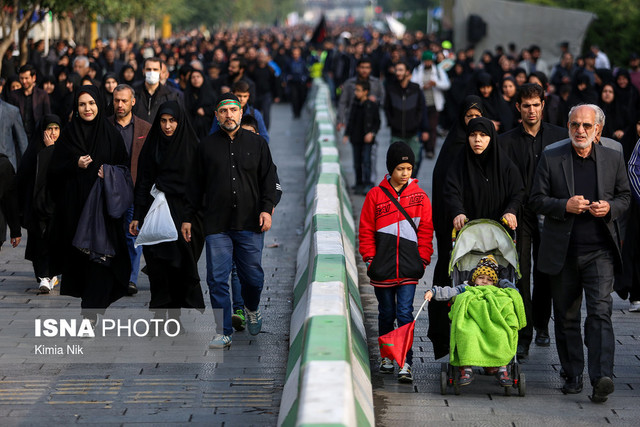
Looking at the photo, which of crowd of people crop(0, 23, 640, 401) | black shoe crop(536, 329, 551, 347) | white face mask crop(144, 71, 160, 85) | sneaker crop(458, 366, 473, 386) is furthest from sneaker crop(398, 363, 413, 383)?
white face mask crop(144, 71, 160, 85)

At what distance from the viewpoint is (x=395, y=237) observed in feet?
25.1

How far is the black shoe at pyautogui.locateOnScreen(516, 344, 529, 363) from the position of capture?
8172 millimetres

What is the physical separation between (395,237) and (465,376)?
0.99 m

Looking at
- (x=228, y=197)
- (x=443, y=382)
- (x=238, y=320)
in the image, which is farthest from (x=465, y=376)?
(x=238, y=320)

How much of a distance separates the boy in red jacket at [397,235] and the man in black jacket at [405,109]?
7.23 m

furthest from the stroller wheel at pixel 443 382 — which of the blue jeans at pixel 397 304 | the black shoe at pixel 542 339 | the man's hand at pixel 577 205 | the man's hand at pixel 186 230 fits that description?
the man's hand at pixel 186 230

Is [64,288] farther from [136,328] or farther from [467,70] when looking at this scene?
[467,70]

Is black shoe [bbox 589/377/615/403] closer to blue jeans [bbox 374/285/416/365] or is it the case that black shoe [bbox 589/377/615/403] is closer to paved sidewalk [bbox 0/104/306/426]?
blue jeans [bbox 374/285/416/365]

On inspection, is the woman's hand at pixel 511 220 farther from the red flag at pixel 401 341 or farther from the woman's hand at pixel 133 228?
the woman's hand at pixel 133 228

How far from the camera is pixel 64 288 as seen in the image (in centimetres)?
895

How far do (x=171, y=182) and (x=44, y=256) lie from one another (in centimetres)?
195

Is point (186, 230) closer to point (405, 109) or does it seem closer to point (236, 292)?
point (236, 292)

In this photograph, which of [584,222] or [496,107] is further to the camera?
[496,107]

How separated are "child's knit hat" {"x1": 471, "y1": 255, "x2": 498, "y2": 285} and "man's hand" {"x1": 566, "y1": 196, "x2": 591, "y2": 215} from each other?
1.82 ft
